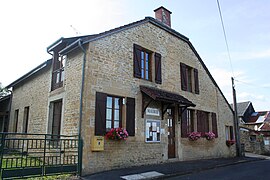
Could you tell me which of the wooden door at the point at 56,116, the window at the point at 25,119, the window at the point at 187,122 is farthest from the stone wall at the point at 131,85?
the window at the point at 25,119

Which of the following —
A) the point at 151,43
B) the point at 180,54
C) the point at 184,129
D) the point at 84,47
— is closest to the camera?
the point at 84,47

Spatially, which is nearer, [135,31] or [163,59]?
[135,31]

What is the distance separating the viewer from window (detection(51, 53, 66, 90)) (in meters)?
9.80

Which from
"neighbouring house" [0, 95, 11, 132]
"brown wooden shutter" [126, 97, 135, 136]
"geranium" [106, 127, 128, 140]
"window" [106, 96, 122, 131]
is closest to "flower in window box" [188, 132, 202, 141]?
"brown wooden shutter" [126, 97, 135, 136]

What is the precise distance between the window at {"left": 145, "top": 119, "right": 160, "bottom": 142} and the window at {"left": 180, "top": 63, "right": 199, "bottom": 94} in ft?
11.0

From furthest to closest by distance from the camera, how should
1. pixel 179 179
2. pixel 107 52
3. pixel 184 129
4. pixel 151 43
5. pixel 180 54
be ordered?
pixel 180 54 → pixel 184 129 → pixel 151 43 → pixel 107 52 → pixel 179 179

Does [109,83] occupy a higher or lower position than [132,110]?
higher

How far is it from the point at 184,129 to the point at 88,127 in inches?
240

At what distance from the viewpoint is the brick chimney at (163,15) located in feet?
43.3

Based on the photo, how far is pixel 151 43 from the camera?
11234mm

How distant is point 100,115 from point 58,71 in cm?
339

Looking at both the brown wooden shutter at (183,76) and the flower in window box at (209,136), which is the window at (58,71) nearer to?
the brown wooden shutter at (183,76)

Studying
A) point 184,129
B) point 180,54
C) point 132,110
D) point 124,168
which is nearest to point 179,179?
point 124,168

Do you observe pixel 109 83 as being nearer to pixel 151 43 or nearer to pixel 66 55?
pixel 66 55
